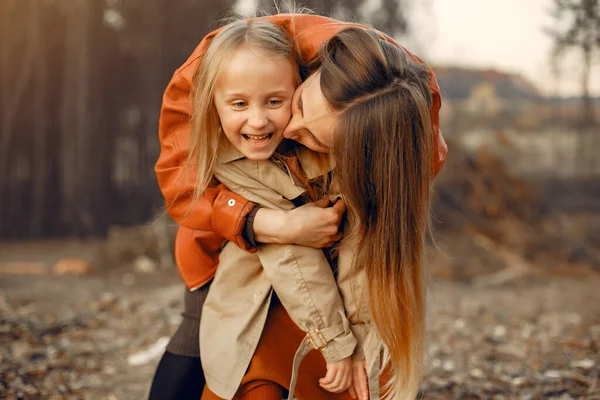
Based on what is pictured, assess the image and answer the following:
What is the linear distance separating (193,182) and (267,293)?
0.40m

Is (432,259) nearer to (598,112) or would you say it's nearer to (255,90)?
(598,112)

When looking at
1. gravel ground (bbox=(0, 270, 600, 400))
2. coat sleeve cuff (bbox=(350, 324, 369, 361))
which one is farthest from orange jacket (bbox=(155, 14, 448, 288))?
gravel ground (bbox=(0, 270, 600, 400))

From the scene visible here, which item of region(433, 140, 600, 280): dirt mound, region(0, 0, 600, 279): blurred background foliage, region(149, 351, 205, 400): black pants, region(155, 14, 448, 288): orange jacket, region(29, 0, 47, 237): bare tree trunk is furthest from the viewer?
region(29, 0, 47, 237): bare tree trunk

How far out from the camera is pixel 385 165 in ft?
5.89

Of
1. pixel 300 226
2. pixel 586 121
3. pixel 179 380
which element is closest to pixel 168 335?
pixel 179 380

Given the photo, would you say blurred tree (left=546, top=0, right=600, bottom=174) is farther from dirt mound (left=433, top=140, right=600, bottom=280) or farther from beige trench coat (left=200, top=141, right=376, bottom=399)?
beige trench coat (left=200, top=141, right=376, bottom=399)

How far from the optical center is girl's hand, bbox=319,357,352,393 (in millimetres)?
1928

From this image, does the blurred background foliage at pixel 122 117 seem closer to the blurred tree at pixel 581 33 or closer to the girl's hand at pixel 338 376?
the blurred tree at pixel 581 33

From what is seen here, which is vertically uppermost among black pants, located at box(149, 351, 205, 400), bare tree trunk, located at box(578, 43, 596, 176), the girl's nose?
the girl's nose

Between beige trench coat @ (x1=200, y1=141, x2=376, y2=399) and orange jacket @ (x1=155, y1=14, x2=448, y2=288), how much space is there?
7 centimetres

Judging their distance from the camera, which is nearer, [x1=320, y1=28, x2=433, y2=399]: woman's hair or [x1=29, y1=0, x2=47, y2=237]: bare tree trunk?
[x1=320, y1=28, x2=433, y2=399]: woman's hair

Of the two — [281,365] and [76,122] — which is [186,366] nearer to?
[281,365]

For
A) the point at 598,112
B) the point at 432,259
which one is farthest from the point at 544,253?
the point at 598,112

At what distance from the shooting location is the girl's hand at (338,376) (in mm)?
A: 1928
